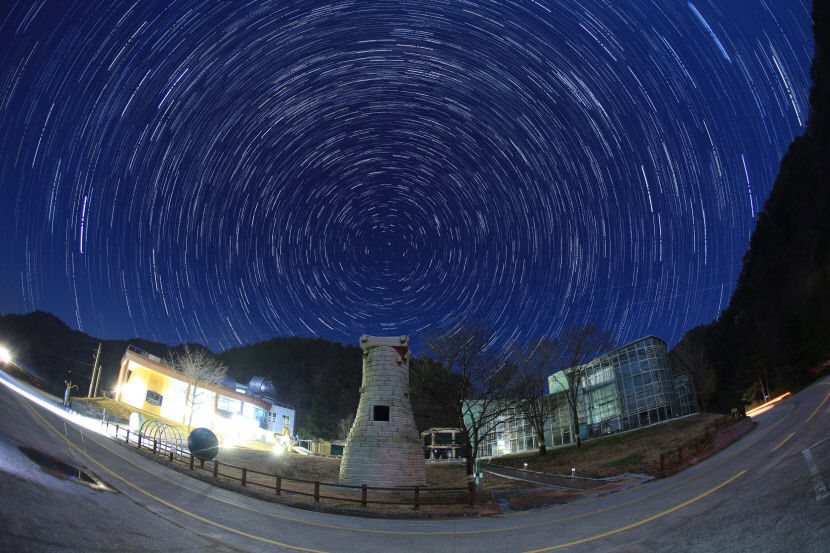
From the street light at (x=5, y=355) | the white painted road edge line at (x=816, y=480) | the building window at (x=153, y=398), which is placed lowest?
the white painted road edge line at (x=816, y=480)

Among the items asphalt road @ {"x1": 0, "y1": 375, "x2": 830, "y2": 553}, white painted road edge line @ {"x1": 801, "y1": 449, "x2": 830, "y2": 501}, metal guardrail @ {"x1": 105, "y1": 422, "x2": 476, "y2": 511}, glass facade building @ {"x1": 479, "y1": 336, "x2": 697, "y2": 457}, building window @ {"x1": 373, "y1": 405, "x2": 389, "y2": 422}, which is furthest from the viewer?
glass facade building @ {"x1": 479, "y1": 336, "x2": 697, "y2": 457}

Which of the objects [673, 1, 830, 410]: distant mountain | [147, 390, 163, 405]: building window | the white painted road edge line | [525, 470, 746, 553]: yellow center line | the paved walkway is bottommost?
the paved walkway

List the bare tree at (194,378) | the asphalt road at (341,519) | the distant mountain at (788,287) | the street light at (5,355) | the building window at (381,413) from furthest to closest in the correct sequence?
the bare tree at (194,378) → the distant mountain at (788,287) → the building window at (381,413) → the street light at (5,355) → the asphalt road at (341,519)

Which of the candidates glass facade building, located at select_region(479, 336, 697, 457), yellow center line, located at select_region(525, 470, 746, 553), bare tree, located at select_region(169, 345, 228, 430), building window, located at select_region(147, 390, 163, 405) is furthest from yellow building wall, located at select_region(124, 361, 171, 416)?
yellow center line, located at select_region(525, 470, 746, 553)

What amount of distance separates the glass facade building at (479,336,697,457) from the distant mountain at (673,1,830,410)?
1316cm

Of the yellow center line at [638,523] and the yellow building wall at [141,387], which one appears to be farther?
the yellow building wall at [141,387]

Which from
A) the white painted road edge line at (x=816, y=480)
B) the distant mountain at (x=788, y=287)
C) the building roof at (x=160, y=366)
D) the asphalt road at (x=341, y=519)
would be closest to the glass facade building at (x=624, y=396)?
the distant mountain at (x=788, y=287)

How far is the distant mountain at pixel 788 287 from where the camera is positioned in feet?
147

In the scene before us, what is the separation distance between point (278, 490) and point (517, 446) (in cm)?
4925

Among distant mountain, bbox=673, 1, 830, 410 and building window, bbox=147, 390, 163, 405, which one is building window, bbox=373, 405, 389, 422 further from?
distant mountain, bbox=673, 1, 830, 410

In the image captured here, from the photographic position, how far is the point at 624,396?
153ft

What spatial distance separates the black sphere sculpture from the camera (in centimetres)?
2227

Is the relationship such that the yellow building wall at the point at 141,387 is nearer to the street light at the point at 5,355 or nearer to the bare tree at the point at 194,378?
the bare tree at the point at 194,378

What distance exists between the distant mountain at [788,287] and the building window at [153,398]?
6988cm
